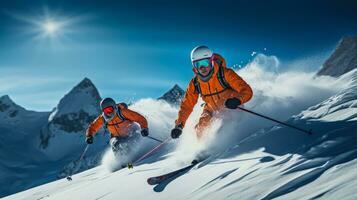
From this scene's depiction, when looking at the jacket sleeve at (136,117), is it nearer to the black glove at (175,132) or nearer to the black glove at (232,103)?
the black glove at (175,132)

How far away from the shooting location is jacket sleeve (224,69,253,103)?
24.5ft

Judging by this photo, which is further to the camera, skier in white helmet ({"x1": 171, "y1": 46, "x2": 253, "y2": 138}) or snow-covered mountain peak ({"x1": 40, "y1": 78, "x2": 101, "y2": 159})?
snow-covered mountain peak ({"x1": 40, "y1": 78, "x2": 101, "y2": 159})

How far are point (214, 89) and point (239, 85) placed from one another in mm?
851

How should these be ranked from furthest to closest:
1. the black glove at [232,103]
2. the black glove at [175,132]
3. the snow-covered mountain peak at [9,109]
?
the snow-covered mountain peak at [9,109]
the black glove at [175,132]
the black glove at [232,103]

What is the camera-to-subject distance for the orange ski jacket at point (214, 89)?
26.3 feet

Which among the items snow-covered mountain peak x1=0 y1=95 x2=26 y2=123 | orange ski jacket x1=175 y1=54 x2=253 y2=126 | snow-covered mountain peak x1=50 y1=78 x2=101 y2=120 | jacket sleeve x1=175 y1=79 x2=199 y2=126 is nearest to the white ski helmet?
orange ski jacket x1=175 y1=54 x2=253 y2=126

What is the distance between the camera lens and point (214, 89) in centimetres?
850

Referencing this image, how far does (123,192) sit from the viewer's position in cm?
591

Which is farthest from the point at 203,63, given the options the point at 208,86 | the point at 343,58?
the point at 343,58

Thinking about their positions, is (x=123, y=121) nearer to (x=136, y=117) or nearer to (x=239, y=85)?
(x=136, y=117)

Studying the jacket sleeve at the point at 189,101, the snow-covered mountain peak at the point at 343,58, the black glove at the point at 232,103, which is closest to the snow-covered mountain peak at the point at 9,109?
the snow-covered mountain peak at the point at 343,58

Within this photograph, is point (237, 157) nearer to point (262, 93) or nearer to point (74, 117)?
point (262, 93)

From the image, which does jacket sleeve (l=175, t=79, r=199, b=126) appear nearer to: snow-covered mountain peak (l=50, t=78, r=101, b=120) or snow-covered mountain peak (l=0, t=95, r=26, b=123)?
snow-covered mountain peak (l=50, t=78, r=101, b=120)

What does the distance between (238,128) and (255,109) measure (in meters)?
1.82
